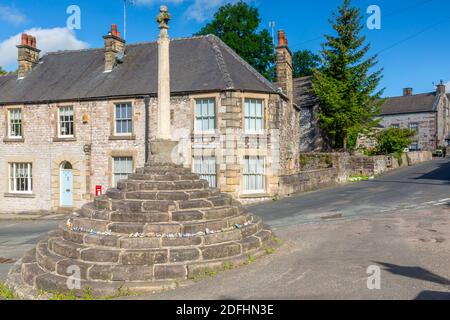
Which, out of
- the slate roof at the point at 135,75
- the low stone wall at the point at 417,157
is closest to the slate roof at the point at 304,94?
the slate roof at the point at 135,75

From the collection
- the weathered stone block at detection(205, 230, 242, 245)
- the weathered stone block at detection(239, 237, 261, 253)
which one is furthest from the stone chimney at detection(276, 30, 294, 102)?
the weathered stone block at detection(205, 230, 242, 245)

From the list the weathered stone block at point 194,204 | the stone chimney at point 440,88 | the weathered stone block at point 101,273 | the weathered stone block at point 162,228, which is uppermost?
the stone chimney at point 440,88

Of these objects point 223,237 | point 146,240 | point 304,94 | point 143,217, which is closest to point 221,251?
point 223,237

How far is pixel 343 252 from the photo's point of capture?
8.31m

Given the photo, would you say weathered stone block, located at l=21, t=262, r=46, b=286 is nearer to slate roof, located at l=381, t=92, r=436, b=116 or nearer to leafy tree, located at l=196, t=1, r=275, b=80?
leafy tree, located at l=196, t=1, r=275, b=80

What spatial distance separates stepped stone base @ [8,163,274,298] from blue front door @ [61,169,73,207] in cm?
1208

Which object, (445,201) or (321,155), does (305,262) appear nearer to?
(445,201)

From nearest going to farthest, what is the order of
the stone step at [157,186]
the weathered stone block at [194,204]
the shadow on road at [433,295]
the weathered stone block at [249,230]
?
the shadow on road at [433,295] → the weathered stone block at [194,204] → the weathered stone block at [249,230] → the stone step at [157,186]

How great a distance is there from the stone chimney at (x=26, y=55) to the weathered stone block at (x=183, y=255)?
20674 mm

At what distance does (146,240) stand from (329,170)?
1699cm

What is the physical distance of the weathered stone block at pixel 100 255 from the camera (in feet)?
22.9

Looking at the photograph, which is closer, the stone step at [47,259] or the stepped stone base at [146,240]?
the stepped stone base at [146,240]

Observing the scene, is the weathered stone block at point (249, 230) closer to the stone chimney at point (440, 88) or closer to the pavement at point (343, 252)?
the pavement at point (343, 252)

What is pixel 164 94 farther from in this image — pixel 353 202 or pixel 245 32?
pixel 245 32
